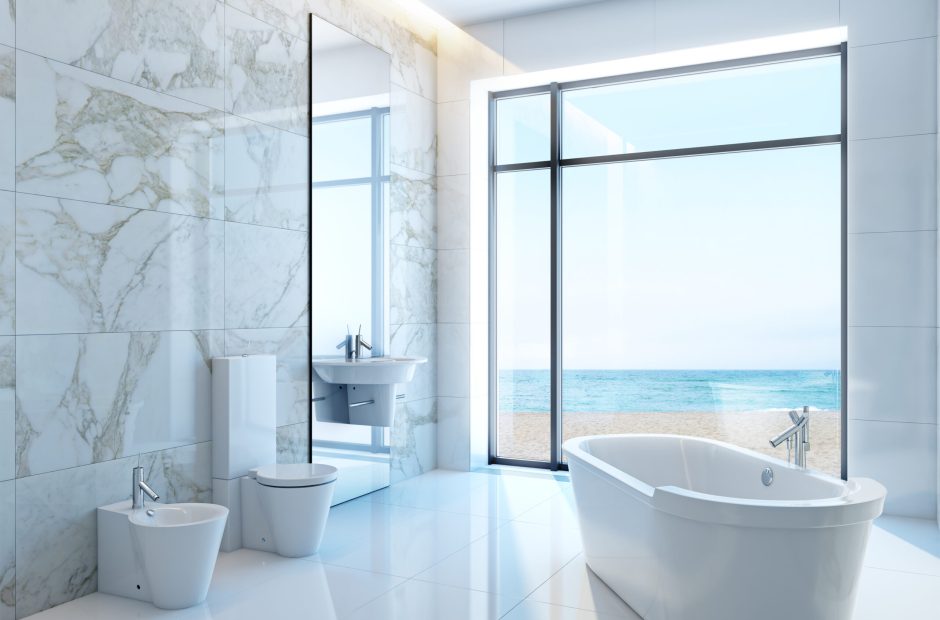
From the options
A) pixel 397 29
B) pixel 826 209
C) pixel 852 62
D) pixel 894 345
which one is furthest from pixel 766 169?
pixel 397 29

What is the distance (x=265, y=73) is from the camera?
152 inches

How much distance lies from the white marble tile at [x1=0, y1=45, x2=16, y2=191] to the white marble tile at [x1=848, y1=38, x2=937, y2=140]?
4063mm

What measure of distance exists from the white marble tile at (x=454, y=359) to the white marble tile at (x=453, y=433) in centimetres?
7

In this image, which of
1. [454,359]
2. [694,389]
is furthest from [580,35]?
[694,389]

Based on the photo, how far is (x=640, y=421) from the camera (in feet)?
28.7

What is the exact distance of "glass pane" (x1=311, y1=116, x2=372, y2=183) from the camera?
4.23m

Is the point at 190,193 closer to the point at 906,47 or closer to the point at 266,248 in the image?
the point at 266,248

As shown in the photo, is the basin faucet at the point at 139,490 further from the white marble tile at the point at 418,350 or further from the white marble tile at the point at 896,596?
the white marble tile at the point at 896,596

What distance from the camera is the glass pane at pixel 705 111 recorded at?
18.3ft

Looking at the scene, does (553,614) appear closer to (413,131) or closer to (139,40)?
(139,40)

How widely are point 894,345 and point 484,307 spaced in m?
2.61

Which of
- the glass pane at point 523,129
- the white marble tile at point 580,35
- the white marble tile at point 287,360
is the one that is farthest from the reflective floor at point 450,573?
the white marble tile at point 580,35

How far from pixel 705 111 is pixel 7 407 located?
6.28 meters

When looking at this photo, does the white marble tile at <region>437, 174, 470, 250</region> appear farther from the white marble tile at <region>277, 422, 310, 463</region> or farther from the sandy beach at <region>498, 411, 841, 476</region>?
the white marble tile at <region>277, 422, 310, 463</region>
